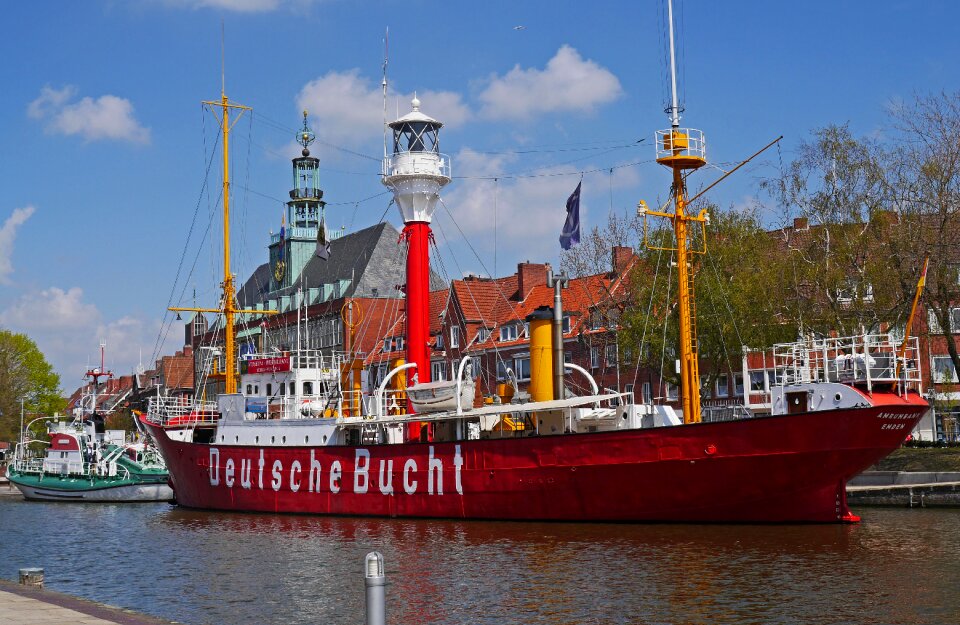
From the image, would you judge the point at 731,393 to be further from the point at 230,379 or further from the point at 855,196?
the point at 230,379

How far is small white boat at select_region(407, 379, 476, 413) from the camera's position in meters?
33.1

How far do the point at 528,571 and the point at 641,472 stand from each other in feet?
24.8

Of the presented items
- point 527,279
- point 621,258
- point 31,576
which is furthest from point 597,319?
point 31,576

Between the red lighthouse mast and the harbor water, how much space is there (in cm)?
710

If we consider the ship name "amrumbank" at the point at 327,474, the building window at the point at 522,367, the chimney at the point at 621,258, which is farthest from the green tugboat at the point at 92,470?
the chimney at the point at 621,258

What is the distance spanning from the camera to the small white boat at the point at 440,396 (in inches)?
1304

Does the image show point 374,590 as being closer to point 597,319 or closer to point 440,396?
point 440,396

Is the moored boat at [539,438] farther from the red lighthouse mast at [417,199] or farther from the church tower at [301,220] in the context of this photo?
the church tower at [301,220]

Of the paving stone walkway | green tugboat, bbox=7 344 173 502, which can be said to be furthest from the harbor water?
green tugboat, bbox=7 344 173 502

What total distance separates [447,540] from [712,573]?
887 cm

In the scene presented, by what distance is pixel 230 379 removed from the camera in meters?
49.0

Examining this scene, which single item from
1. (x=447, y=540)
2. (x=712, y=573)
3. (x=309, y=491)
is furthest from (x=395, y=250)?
(x=712, y=573)

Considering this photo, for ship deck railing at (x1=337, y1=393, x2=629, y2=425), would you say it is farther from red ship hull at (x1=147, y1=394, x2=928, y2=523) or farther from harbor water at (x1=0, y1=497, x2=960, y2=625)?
harbor water at (x1=0, y1=497, x2=960, y2=625)

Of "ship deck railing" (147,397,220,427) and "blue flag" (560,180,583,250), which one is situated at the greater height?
"blue flag" (560,180,583,250)
